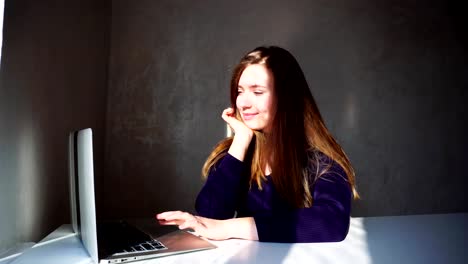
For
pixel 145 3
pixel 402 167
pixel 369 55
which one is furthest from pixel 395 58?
pixel 145 3

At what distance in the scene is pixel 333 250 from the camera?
0.91 meters

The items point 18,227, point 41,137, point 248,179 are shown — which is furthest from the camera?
point 248,179

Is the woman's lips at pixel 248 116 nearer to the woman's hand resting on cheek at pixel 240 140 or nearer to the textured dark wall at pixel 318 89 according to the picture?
the woman's hand resting on cheek at pixel 240 140

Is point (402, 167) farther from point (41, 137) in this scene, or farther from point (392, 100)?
point (41, 137)

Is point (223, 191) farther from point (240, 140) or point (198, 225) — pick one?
point (198, 225)

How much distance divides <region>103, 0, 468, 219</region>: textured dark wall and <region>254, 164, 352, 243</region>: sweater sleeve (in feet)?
5.28

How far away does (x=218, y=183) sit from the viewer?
137cm

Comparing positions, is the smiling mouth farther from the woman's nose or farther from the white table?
the white table

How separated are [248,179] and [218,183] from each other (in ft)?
0.46

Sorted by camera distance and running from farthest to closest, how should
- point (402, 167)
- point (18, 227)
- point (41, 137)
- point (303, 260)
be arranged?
point (402, 167), point (41, 137), point (18, 227), point (303, 260)

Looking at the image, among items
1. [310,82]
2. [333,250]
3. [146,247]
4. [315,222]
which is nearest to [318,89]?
[310,82]

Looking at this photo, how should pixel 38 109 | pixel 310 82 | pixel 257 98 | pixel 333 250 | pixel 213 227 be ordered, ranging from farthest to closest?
pixel 310 82 → pixel 257 98 → pixel 38 109 → pixel 213 227 → pixel 333 250

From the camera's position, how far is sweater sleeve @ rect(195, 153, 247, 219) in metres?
1.36

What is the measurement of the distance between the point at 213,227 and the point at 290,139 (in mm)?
470
